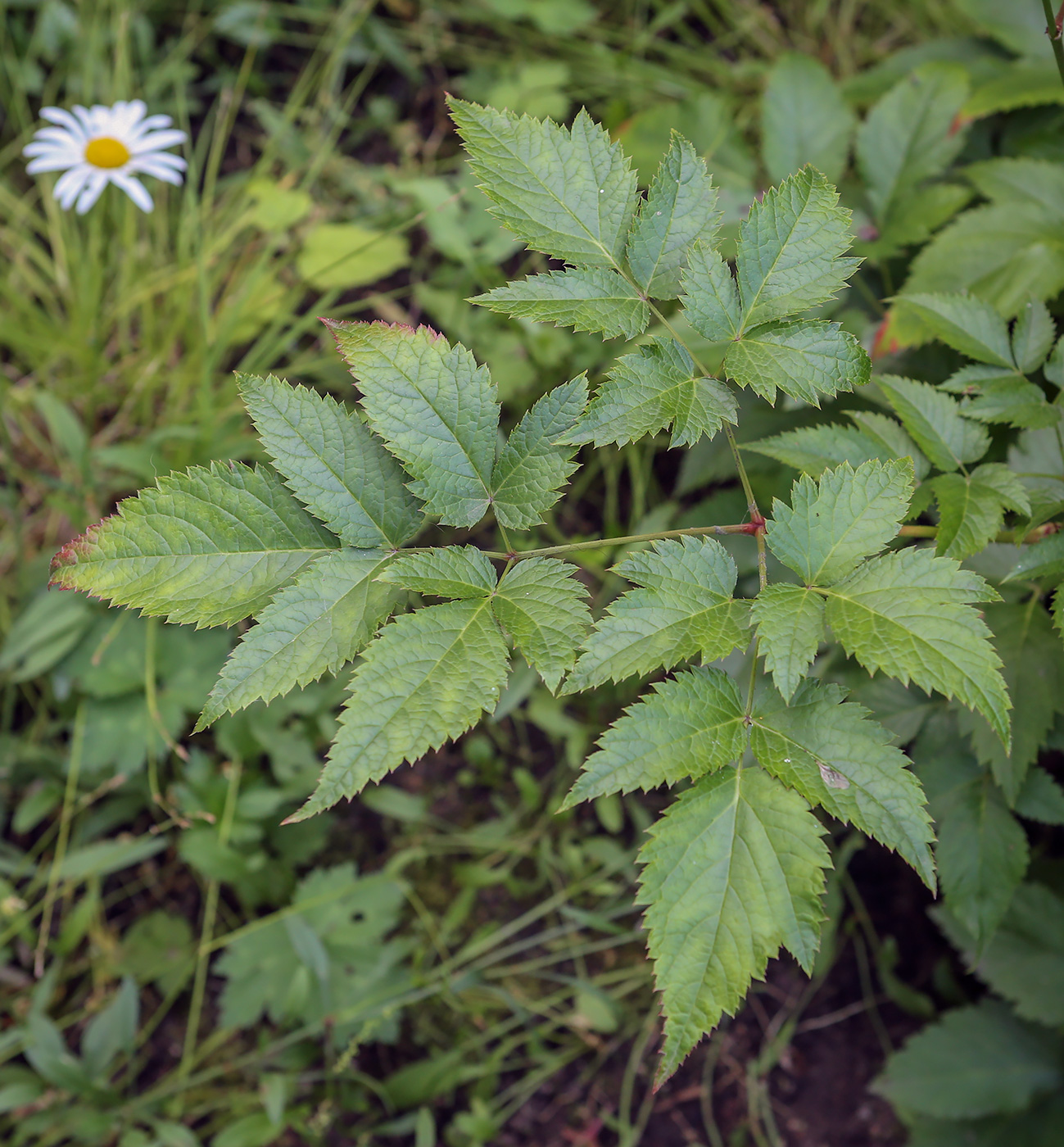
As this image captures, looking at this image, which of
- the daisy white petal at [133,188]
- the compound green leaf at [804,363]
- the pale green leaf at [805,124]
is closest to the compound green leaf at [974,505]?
the compound green leaf at [804,363]

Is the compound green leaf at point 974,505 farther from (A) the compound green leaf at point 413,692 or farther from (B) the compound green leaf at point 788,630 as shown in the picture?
(A) the compound green leaf at point 413,692

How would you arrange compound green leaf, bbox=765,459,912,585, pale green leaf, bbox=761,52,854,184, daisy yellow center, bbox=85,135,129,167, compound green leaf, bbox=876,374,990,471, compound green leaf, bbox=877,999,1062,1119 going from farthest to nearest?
daisy yellow center, bbox=85,135,129,167 → pale green leaf, bbox=761,52,854,184 → compound green leaf, bbox=877,999,1062,1119 → compound green leaf, bbox=876,374,990,471 → compound green leaf, bbox=765,459,912,585

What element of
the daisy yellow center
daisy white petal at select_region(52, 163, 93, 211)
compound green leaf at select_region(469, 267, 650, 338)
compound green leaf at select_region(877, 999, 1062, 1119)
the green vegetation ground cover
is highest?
the daisy yellow center

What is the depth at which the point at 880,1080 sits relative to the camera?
1.84m

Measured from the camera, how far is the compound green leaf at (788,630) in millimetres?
959

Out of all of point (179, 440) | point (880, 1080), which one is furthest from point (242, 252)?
point (880, 1080)

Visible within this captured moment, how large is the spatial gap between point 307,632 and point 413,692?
0.54 ft

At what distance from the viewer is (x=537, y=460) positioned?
1113 mm

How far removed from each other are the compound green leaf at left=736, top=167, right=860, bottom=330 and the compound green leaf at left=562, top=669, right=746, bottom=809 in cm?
50

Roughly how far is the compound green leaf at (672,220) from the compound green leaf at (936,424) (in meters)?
0.35

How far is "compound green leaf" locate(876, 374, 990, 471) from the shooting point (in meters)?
1.22

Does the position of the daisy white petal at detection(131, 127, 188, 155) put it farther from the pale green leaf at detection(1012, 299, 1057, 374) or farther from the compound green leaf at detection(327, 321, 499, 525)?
the pale green leaf at detection(1012, 299, 1057, 374)

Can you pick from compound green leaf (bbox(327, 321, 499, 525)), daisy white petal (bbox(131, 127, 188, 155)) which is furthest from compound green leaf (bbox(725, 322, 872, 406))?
daisy white petal (bbox(131, 127, 188, 155))

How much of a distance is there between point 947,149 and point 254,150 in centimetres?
206
